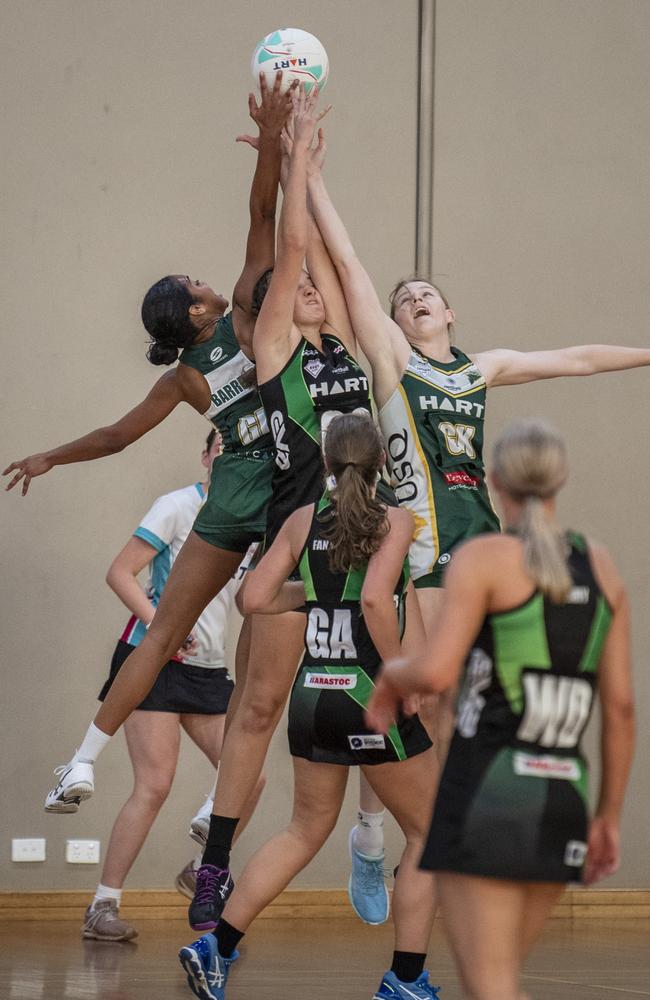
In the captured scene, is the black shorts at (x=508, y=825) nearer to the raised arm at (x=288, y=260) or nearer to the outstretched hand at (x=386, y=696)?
the outstretched hand at (x=386, y=696)

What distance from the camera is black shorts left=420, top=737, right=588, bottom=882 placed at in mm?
2256

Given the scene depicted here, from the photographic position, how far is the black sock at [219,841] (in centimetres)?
422

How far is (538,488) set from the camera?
2.35 m

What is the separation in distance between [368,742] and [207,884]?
0.98 m

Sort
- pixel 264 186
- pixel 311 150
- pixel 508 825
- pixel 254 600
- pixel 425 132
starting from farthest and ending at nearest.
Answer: pixel 425 132 → pixel 311 150 → pixel 264 186 → pixel 254 600 → pixel 508 825

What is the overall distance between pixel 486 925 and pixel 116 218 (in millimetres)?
5050

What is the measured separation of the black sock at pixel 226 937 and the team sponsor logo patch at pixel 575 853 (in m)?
1.62

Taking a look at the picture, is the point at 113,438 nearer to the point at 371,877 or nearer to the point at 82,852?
the point at 371,877

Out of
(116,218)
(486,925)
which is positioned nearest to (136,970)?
(486,925)

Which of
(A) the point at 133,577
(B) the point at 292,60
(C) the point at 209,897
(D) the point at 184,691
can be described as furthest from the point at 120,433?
(C) the point at 209,897

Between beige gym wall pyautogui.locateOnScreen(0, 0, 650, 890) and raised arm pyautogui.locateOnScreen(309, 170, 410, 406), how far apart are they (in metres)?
2.40

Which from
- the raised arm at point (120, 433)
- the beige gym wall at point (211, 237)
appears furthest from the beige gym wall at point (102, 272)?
the raised arm at point (120, 433)

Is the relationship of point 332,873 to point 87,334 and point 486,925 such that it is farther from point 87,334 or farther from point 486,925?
point 486,925

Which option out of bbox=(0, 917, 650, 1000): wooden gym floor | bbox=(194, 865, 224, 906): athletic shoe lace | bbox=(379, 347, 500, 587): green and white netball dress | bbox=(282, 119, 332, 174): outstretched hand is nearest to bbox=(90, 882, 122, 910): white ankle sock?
bbox=(0, 917, 650, 1000): wooden gym floor
